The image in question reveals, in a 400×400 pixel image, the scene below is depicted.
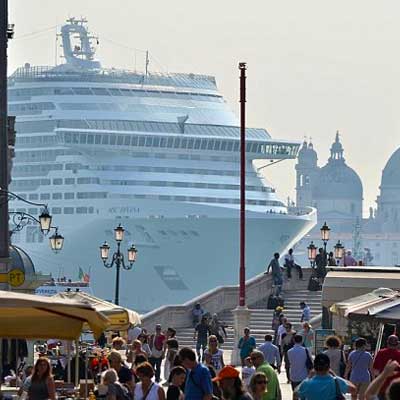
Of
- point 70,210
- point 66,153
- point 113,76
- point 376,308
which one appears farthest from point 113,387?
point 113,76

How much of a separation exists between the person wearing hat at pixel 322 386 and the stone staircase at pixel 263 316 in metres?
26.1

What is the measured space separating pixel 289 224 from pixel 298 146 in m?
4.69

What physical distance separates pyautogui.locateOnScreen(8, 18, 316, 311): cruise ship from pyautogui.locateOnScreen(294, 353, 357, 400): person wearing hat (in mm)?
83562

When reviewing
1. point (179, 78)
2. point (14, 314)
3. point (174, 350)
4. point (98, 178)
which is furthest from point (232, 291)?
point (179, 78)

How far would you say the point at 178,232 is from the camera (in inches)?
4026

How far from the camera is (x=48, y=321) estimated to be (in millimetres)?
15086

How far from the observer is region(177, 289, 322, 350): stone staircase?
4247 cm

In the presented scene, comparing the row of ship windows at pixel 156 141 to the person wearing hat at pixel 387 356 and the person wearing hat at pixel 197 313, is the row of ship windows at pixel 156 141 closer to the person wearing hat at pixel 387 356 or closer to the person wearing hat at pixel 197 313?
the person wearing hat at pixel 197 313

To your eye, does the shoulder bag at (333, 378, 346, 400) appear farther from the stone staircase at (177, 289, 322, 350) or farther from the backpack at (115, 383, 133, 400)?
the stone staircase at (177, 289, 322, 350)

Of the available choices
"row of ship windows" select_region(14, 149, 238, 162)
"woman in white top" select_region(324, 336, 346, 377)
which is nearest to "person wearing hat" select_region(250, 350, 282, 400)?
"woman in white top" select_region(324, 336, 346, 377)

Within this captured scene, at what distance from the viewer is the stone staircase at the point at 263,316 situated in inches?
1672

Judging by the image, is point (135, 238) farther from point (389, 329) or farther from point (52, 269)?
point (389, 329)

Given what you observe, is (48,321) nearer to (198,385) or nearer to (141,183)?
(198,385)

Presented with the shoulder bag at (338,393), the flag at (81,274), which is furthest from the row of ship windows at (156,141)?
the shoulder bag at (338,393)
